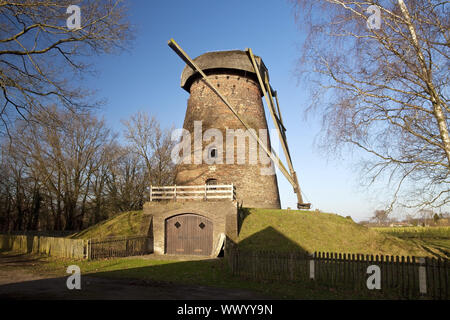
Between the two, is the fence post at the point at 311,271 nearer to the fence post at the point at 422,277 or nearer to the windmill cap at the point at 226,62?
the fence post at the point at 422,277

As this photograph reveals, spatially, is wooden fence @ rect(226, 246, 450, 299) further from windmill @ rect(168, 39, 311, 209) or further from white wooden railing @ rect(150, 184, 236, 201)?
windmill @ rect(168, 39, 311, 209)

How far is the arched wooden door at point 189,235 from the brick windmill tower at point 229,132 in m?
→ 4.21

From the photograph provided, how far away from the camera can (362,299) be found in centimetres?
854

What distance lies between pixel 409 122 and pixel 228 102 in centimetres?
1583

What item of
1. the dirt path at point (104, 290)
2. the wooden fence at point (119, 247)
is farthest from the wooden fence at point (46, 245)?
the dirt path at point (104, 290)

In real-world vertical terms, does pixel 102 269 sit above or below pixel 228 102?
below

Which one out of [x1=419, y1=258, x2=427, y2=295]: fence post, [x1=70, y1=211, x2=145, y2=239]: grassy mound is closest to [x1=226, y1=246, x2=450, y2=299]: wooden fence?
[x1=419, y1=258, x2=427, y2=295]: fence post

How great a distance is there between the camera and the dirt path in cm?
823

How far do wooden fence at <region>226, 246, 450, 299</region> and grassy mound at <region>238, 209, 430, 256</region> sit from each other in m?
4.60

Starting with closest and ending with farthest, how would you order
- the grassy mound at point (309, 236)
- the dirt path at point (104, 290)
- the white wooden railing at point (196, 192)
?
the dirt path at point (104, 290), the grassy mound at point (309, 236), the white wooden railing at point (196, 192)

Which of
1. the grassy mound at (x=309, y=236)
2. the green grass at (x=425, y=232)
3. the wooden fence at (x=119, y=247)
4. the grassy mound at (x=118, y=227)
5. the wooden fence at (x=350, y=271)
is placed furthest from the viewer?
the green grass at (x=425, y=232)

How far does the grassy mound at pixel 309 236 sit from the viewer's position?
15.9 metres
